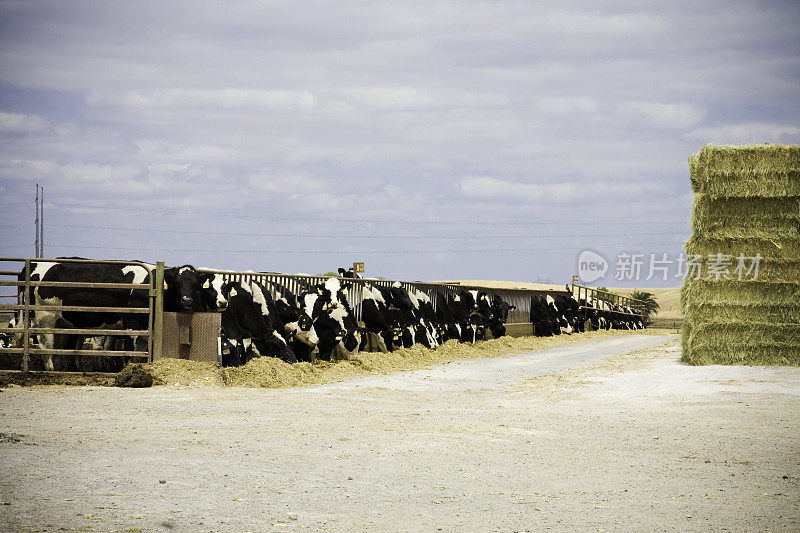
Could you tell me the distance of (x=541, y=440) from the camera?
28.7ft

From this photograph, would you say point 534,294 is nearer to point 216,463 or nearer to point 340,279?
point 340,279

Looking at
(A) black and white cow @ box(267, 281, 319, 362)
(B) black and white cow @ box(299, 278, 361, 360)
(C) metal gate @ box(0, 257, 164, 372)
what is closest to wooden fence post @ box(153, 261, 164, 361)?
(C) metal gate @ box(0, 257, 164, 372)

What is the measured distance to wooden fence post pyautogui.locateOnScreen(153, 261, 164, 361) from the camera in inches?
550

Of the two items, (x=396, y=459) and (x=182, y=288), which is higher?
(x=182, y=288)

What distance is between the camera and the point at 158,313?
14.0 metres

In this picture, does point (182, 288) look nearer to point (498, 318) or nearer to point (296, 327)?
point (296, 327)

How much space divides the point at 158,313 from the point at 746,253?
12649 mm

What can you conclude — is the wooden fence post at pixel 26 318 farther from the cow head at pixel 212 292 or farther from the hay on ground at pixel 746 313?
the hay on ground at pixel 746 313

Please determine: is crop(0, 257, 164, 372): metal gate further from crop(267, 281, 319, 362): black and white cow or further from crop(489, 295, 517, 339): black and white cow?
crop(489, 295, 517, 339): black and white cow

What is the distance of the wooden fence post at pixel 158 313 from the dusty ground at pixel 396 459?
1.44 meters

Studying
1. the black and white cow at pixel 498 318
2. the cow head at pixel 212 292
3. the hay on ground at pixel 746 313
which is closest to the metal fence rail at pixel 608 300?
the black and white cow at pixel 498 318

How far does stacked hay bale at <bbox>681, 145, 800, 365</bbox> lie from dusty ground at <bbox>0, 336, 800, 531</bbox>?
4.78m

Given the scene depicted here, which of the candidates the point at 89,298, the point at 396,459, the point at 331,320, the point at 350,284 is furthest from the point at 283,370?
the point at 396,459

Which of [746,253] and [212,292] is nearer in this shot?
[212,292]
